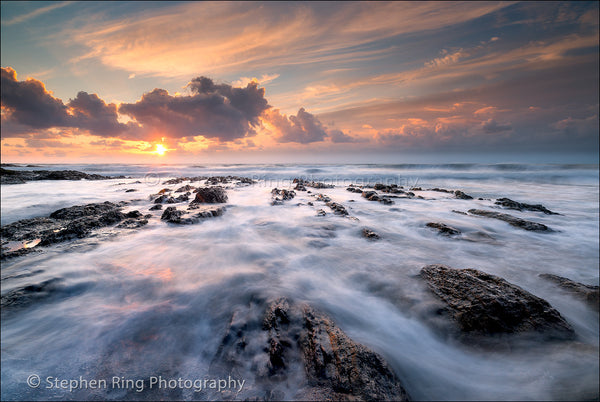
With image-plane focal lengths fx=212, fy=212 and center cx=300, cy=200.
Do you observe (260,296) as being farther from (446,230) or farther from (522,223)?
(522,223)

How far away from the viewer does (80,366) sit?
1.85m

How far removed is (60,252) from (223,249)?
8.51 feet

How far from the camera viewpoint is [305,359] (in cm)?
181

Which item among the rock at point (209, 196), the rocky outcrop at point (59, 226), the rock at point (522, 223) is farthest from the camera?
the rock at point (209, 196)

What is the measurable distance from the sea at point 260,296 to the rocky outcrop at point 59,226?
0.38m

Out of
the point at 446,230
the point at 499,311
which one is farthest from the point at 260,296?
the point at 446,230

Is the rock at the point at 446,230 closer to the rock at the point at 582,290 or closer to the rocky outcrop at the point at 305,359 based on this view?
the rock at the point at 582,290

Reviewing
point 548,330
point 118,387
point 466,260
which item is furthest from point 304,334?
point 466,260

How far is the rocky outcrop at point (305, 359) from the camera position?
159 cm

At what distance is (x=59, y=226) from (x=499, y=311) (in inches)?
319

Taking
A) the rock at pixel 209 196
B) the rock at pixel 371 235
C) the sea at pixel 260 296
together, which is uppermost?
Result: the rock at pixel 209 196

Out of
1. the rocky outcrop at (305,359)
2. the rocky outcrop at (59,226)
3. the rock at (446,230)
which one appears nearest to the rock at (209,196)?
the rocky outcrop at (59,226)

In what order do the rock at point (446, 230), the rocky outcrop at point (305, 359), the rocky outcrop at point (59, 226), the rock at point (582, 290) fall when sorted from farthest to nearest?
1. the rock at point (446, 230)
2. the rocky outcrop at point (59, 226)
3. the rock at point (582, 290)
4. the rocky outcrop at point (305, 359)

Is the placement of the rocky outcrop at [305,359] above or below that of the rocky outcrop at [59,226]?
below
